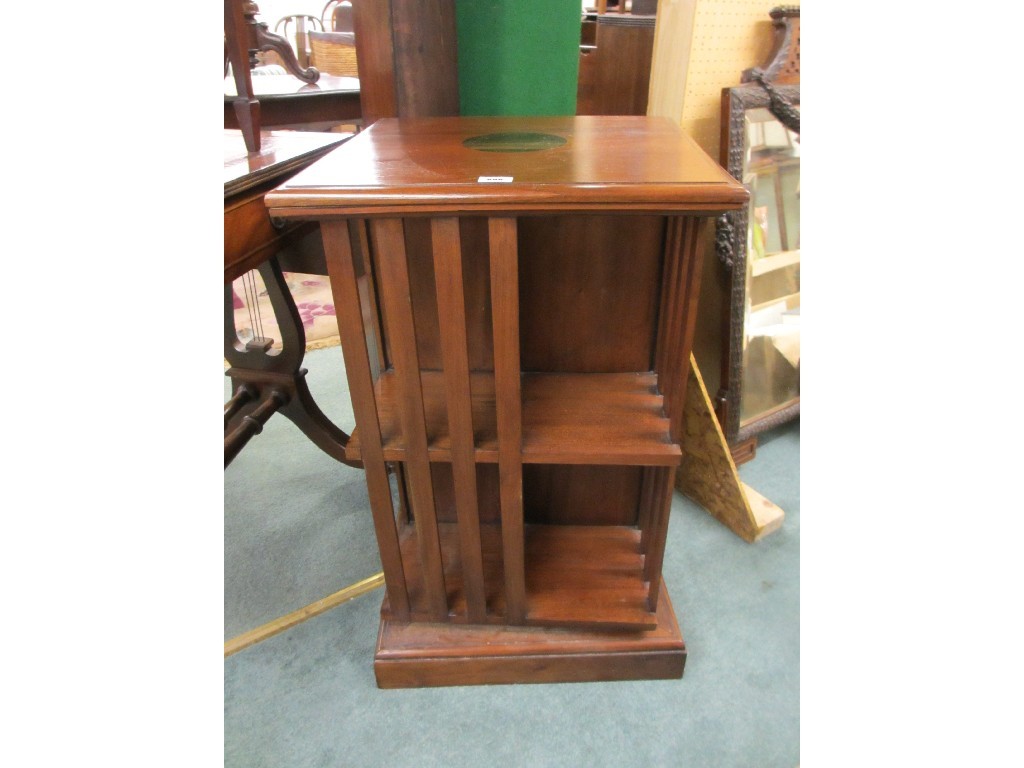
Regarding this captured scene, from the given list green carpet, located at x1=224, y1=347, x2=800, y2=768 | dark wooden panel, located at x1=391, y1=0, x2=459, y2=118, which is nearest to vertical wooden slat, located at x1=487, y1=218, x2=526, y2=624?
green carpet, located at x1=224, y1=347, x2=800, y2=768

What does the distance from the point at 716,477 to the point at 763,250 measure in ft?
2.06

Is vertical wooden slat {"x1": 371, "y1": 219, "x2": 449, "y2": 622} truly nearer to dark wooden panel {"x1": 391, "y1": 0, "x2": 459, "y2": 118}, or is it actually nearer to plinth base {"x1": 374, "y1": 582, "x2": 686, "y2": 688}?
plinth base {"x1": 374, "y1": 582, "x2": 686, "y2": 688}

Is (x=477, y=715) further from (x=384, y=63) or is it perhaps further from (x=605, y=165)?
(x=384, y=63)

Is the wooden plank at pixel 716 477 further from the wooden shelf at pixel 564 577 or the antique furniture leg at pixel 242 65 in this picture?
the antique furniture leg at pixel 242 65

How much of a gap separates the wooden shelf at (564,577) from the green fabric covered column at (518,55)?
0.92 meters

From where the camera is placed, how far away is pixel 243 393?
58.3 inches

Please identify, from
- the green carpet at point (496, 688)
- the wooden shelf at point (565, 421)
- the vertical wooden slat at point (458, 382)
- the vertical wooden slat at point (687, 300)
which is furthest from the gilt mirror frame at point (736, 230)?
the vertical wooden slat at point (458, 382)

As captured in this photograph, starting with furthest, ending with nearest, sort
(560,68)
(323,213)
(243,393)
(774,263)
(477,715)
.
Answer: (774,263), (243,393), (560,68), (477,715), (323,213)

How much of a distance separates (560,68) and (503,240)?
2.36ft

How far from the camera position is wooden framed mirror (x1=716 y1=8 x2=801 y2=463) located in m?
1.42

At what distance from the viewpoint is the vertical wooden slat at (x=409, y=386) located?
2.56 ft

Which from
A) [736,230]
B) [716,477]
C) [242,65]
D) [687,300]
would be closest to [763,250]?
[736,230]

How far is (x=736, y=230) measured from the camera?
144 centimetres

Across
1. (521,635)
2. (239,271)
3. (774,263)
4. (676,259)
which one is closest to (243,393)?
(239,271)
